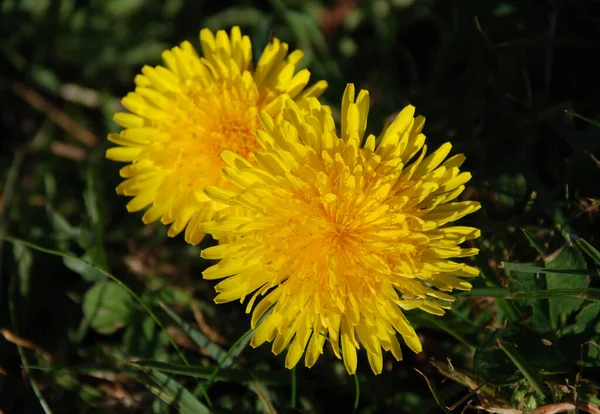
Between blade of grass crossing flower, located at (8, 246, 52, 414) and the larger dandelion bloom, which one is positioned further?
blade of grass crossing flower, located at (8, 246, 52, 414)

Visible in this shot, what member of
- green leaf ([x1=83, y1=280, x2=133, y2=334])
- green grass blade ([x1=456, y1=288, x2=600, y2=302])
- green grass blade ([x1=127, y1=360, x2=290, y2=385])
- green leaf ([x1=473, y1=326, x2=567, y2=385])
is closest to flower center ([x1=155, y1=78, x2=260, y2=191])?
green grass blade ([x1=127, y1=360, x2=290, y2=385])

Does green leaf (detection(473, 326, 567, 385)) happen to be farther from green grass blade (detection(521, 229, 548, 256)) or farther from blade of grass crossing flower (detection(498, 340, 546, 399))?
green grass blade (detection(521, 229, 548, 256))

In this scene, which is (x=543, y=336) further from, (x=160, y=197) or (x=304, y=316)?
(x=160, y=197)

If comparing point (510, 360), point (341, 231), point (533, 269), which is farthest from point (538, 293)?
point (341, 231)

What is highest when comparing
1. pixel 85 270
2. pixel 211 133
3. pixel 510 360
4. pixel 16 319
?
pixel 211 133

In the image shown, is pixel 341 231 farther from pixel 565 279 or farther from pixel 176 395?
pixel 176 395

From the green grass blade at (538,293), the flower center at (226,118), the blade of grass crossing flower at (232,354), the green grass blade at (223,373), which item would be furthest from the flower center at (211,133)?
the green grass blade at (538,293)

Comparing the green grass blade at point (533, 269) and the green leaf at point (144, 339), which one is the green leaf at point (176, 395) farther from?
the green grass blade at point (533, 269)
